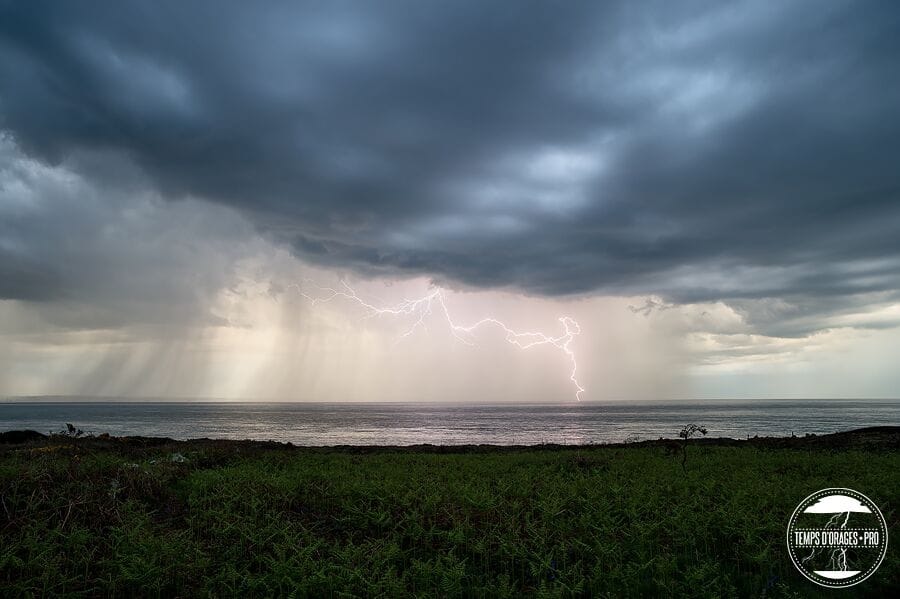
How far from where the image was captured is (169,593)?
29.0ft

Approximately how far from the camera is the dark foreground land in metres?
8.89

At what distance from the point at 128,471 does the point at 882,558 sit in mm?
17864

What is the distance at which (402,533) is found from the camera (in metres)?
11.7

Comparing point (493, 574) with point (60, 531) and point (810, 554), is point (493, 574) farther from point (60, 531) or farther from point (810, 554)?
point (60, 531)

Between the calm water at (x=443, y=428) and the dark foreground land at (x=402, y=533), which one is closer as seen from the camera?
the dark foreground land at (x=402, y=533)

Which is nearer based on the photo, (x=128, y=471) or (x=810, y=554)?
(x=810, y=554)

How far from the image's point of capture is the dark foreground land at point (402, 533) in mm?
8891

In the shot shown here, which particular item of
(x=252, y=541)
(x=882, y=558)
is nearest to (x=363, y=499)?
(x=252, y=541)

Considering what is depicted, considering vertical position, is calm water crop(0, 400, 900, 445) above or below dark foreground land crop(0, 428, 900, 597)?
below

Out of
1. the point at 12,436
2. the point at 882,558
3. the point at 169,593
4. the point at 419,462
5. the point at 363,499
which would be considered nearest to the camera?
the point at 169,593

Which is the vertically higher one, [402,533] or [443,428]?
[402,533]

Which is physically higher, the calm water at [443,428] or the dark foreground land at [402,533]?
the dark foreground land at [402,533]

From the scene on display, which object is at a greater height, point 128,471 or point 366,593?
point 128,471

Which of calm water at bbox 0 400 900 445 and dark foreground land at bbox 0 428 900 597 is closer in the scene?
dark foreground land at bbox 0 428 900 597
